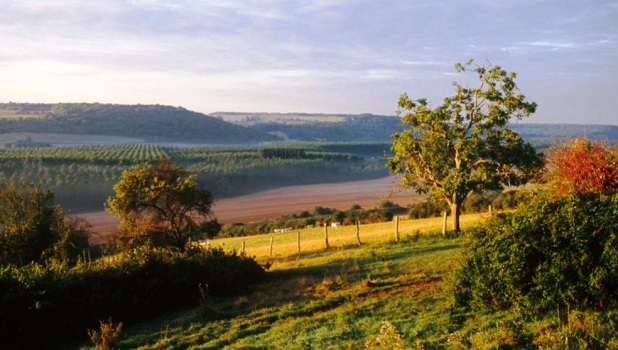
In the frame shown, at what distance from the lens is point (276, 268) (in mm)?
22875

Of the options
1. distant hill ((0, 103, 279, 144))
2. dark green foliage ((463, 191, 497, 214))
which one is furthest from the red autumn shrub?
distant hill ((0, 103, 279, 144))

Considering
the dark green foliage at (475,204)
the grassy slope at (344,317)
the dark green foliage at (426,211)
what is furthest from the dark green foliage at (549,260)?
the dark green foliage at (426,211)

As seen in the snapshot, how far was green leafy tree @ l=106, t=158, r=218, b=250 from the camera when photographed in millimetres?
24188

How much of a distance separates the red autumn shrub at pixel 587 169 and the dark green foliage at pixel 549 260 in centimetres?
561

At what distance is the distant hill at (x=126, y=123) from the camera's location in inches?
5704

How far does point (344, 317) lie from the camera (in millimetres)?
11633

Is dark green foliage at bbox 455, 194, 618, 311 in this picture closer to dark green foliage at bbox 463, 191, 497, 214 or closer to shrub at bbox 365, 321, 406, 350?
shrub at bbox 365, 321, 406, 350

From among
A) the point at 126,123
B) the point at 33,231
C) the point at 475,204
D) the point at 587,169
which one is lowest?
the point at 475,204

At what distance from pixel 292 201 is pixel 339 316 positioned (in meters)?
65.3

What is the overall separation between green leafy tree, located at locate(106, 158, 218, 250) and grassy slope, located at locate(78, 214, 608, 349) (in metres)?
6.27

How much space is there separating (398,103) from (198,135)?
467 ft

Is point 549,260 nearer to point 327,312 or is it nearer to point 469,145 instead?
point 327,312

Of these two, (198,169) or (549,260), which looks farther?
(198,169)

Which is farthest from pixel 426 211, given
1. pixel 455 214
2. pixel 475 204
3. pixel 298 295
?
pixel 298 295
